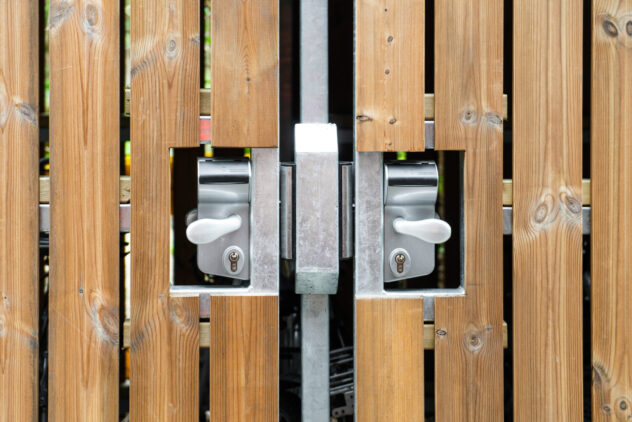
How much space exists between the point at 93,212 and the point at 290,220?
510 millimetres

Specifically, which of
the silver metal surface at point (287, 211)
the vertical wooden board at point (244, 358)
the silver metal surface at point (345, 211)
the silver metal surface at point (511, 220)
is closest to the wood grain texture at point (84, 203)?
the vertical wooden board at point (244, 358)

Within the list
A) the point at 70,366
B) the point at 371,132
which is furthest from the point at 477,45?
the point at 70,366

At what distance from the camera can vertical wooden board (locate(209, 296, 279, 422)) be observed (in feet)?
4.68

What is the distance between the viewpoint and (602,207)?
145cm

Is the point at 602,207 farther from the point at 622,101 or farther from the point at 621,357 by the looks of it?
the point at 621,357

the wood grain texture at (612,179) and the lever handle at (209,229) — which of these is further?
the wood grain texture at (612,179)

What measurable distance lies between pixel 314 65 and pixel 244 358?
0.78m

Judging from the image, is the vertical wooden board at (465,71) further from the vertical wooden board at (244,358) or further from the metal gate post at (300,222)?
the vertical wooden board at (244,358)

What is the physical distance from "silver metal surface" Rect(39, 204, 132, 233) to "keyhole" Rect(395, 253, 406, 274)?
0.70 metres

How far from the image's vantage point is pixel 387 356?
144cm

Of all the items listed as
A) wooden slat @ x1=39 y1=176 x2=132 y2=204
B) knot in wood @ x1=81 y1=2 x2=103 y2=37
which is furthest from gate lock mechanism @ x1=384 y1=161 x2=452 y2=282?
knot in wood @ x1=81 y1=2 x2=103 y2=37

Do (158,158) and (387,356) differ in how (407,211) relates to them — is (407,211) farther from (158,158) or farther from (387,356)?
(158,158)

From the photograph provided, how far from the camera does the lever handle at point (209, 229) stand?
1.35 metres

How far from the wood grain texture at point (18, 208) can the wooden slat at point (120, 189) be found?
0.02 m
